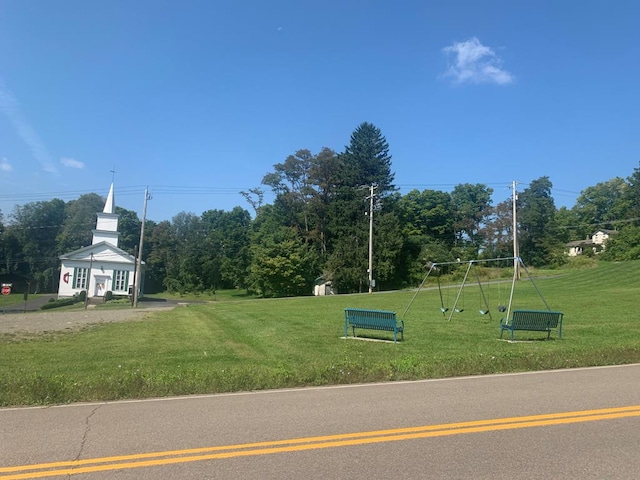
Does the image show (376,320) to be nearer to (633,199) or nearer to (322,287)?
(322,287)

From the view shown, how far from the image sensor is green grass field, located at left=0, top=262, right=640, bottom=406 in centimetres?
825

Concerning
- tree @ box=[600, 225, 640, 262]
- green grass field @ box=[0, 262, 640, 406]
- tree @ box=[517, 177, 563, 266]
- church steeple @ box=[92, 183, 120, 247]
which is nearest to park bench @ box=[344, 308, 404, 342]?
green grass field @ box=[0, 262, 640, 406]


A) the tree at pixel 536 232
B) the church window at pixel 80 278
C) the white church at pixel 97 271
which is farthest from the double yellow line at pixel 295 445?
the tree at pixel 536 232

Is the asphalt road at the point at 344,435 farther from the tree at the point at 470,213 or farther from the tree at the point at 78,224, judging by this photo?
the tree at the point at 78,224

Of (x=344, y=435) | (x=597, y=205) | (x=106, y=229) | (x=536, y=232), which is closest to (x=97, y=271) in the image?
(x=106, y=229)

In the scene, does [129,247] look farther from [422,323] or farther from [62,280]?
[422,323]

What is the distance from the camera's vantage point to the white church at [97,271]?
58750mm

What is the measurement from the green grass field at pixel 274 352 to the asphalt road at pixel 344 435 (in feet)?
2.51

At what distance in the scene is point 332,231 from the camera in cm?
6669

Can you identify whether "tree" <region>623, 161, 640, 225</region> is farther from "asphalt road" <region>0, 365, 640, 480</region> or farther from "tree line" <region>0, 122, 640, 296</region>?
"asphalt road" <region>0, 365, 640, 480</region>

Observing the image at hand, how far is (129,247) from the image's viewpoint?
9388 cm

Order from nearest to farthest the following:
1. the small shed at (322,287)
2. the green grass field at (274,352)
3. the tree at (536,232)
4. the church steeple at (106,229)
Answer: the green grass field at (274,352), the church steeple at (106,229), the small shed at (322,287), the tree at (536,232)

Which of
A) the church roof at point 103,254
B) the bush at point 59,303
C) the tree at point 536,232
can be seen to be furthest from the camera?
the tree at point 536,232

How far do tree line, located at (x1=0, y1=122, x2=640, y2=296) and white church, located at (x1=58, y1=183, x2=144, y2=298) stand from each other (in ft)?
52.4
